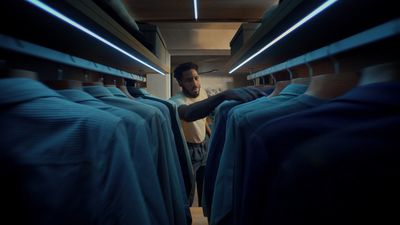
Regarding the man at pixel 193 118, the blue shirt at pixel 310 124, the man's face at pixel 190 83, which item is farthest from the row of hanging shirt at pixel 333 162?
the man's face at pixel 190 83

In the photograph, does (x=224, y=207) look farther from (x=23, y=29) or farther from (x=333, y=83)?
(x=23, y=29)

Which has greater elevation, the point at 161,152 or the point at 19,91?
the point at 19,91

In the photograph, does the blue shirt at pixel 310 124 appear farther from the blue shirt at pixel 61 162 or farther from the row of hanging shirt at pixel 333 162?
the blue shirt at pixel 61 162

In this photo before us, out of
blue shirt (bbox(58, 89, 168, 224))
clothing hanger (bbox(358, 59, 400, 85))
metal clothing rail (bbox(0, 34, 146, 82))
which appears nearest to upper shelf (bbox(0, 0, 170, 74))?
metal clothing rail (bbox(0, 34, 146, 82))

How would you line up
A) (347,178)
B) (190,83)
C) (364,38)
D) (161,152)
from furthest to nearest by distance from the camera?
(190,83)
(161,152)
(364,38)
(347,178)

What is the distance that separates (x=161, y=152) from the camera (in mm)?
833

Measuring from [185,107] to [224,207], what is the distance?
2.53ft

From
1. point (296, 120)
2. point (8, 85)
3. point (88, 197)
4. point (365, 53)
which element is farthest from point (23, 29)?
point (365, 53)

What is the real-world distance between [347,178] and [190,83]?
1.82 m

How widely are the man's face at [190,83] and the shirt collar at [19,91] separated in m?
1.65

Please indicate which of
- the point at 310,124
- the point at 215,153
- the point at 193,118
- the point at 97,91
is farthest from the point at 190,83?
the point at 310,124

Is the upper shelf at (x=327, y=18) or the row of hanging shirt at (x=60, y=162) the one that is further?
the upper shelf at (x=327, y=18)

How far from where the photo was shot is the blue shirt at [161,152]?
803 mm

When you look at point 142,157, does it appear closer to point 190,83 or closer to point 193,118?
point 193,118
